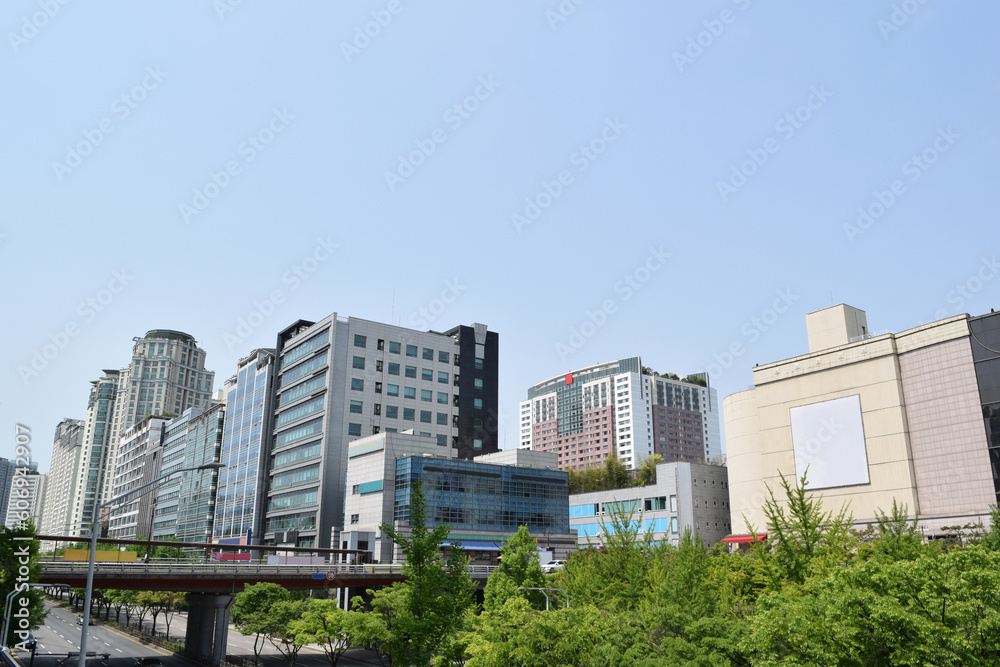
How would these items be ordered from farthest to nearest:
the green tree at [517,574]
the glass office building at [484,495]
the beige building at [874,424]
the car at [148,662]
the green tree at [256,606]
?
the glass office building at [484,495] < the beige building at [874,424] < the green tree at [256,606] < the car at [148,662] < the green tree at [517,574]

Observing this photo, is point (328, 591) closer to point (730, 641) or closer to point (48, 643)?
point (48, 643)

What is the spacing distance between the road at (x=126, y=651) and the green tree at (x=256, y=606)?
452 cm

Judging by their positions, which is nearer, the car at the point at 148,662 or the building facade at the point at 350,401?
the car at the point at 148,662

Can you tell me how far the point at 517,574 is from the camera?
63.0 metres

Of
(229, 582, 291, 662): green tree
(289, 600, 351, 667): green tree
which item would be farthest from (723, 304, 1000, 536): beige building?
(229, 582, 291, 662): green tree

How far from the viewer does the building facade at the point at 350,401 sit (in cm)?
11312

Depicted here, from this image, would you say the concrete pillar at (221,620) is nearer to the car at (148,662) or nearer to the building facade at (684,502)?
the car at (148,662)

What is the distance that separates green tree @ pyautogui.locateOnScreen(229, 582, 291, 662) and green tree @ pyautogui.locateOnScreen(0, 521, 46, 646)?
64.1ft

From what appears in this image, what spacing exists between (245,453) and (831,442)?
102 meters

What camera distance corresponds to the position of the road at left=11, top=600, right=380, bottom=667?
223 ft

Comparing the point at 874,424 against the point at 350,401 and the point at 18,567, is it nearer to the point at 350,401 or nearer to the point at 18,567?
the point at 350,401

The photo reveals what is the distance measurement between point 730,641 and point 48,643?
79.8 m

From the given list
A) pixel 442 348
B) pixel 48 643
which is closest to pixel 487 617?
pixel 48 643

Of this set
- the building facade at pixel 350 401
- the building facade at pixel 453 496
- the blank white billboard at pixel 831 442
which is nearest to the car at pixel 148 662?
the building facade at pixel 453 496
